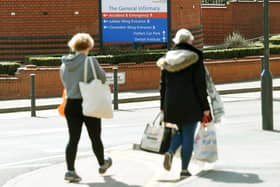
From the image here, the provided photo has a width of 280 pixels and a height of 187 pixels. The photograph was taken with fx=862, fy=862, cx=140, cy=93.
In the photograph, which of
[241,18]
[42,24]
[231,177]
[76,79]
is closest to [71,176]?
[76,79]

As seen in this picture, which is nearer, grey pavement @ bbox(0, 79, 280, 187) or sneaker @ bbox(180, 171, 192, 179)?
grey pavement @ bbox(0, 79, 280, 187)

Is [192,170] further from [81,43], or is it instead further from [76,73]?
[81,43]

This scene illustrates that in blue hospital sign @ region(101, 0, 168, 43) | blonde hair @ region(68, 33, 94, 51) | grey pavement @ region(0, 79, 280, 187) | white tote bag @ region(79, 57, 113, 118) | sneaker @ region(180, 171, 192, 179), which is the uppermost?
blue hospital sign @ region(101, 0, 168, 43)

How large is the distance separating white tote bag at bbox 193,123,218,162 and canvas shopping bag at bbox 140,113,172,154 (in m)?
0.56

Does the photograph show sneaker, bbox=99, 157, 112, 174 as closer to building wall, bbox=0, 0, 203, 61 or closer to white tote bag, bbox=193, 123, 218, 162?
white tote bag, bbox=193, 123, 218, 162

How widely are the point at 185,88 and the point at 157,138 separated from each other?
160 centimetres

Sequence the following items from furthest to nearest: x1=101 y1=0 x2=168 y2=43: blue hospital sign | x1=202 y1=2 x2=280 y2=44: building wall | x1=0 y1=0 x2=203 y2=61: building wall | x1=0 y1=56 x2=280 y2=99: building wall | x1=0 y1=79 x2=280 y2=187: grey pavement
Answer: x1=202 y1=2 x2=280 y2=44: building wall < x1=0 y1=0 x2=203 y2=61: building wall < x1=101 y1=0 x2=168 y2=43: blue hospital sign < x1=0 y1=56 x2=280 y2=99: building wall < x1=0 y1=79 x2=280 y2=187: grey pavement

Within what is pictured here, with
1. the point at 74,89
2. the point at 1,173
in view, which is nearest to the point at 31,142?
the point at 1,173

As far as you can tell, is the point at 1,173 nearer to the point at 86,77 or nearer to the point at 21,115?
the point at 86,77

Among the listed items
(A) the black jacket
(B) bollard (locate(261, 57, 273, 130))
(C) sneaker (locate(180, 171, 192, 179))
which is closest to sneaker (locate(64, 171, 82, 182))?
(C) sneaker (locate(180, 171, 192, 179))

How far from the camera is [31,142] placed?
554 inches

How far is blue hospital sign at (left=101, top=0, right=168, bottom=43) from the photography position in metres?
26.5

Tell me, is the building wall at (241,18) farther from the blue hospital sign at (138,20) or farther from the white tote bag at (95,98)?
the white tote bag at (95,98)

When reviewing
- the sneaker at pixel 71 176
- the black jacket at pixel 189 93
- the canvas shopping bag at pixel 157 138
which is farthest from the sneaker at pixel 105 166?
the black jacket at pixel 189 93
